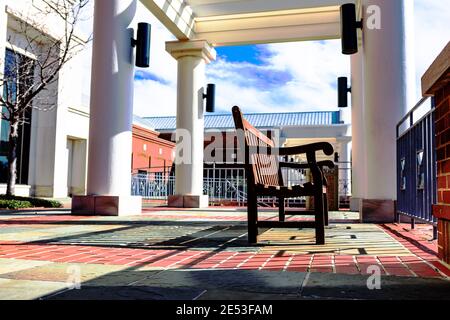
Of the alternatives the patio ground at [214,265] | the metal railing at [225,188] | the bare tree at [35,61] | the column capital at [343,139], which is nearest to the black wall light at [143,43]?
the bare tree at [35,61]

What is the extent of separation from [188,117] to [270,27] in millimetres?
2845

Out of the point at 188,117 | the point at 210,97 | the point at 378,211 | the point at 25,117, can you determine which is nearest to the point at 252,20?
the point at 210,97

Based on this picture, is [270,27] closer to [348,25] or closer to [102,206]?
[348,25]

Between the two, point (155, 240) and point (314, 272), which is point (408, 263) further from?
point (155, 240)

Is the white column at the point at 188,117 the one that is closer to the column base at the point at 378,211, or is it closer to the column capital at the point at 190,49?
the column capital at the point at 190,49

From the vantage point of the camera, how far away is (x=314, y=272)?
2.29 m

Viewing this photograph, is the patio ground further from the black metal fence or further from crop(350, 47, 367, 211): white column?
crop(350, 47, 367, 211): white column

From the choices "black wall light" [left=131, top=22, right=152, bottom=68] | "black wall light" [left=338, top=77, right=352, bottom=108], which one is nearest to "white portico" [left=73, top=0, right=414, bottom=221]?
"black wall light" [left=131, top=22, right=152, bottom=68]

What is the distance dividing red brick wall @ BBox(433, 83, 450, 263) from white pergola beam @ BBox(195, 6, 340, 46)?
7.86 m

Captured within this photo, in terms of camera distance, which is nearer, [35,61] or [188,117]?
[188,117]

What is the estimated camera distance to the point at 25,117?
13500mm

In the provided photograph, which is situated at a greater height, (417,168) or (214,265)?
(417,168)

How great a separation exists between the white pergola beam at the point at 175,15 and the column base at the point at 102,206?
154 inches

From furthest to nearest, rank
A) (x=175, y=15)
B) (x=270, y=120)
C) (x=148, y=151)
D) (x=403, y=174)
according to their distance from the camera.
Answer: (x=270, y=120), (x=148, y=151), (x=175, y=15), (x=403, y=174)
